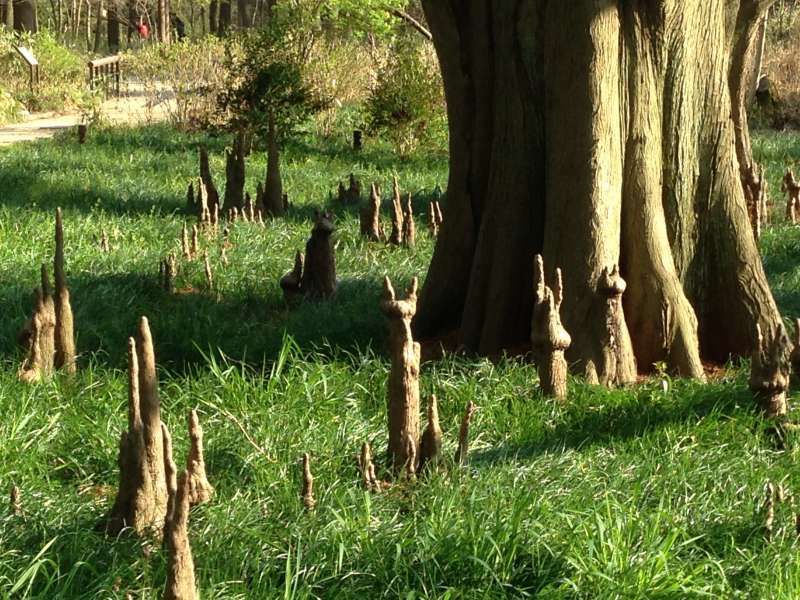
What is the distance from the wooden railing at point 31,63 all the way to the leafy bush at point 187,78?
2.13 meters

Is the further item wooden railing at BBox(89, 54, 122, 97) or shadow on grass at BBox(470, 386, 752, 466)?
wooden railing at BBox(89, 54, 122, 97)

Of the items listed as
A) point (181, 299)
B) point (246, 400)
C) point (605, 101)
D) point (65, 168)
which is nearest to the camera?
point (246, 400)

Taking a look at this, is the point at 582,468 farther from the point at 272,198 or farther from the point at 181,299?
the point at 272,198

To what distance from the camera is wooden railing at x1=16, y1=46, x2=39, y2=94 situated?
23.0m

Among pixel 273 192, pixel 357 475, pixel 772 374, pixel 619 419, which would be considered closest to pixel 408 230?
pixel 273 192

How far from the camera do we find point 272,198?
10.9 meters

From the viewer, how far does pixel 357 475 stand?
463 cm

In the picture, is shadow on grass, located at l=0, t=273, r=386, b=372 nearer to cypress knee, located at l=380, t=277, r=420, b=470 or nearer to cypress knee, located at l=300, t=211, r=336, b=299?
cypress knee, located at l=300, t=211, r=336, b=299

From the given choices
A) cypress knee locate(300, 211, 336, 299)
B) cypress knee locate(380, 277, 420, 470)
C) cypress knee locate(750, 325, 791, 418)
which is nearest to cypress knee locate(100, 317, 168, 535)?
cypress knee locate(380, 277, 420, 470)

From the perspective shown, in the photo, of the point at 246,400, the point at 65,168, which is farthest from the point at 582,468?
the point at 65,168

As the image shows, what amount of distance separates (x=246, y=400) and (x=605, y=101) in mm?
2419

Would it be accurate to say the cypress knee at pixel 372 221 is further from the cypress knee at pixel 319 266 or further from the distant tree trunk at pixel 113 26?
the distant tree trunk at pixel 113 26

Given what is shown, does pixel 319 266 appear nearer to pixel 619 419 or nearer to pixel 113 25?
pixel 619 419

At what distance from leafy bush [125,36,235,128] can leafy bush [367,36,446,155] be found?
8.88 feet
